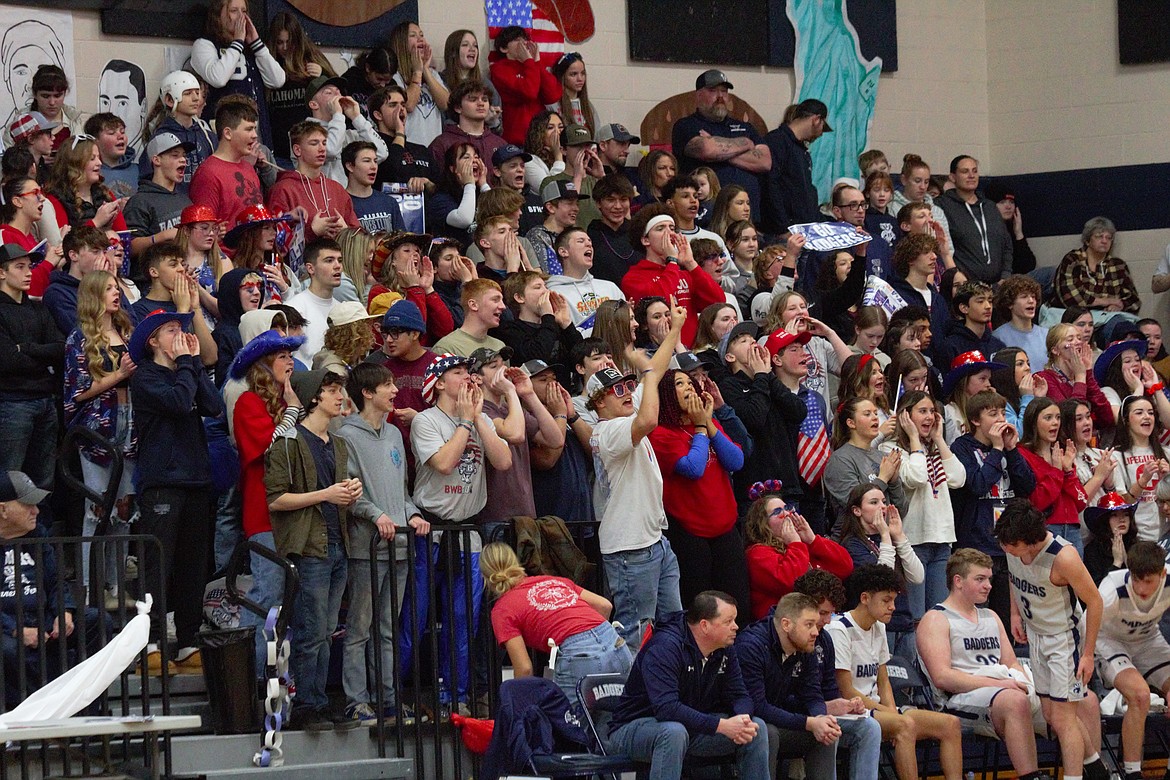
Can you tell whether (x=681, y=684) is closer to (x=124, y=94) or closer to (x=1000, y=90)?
(x=124, y=94)

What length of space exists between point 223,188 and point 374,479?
9.76 ft

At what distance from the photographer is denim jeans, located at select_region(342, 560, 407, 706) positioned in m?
7.91

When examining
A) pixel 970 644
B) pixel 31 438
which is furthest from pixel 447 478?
pixel 970 644

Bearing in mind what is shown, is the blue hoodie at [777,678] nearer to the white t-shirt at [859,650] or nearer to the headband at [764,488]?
the white t-shirt at [859,650]

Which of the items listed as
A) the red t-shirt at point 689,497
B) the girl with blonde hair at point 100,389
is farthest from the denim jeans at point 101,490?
the red t-shirt at point 689,497

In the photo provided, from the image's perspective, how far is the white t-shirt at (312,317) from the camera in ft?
30.0

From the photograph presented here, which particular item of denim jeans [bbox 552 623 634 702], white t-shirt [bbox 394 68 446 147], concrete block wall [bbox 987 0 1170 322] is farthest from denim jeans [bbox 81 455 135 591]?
concrete block wall [bbox 987 0 1170 322]

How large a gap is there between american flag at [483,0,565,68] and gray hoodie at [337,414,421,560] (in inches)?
257

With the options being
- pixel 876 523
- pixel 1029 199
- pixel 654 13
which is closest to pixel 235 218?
pixel 876 523

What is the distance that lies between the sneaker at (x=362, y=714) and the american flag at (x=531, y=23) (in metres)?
7.42

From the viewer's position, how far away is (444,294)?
34.1 ft

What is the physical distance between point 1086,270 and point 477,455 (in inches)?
302

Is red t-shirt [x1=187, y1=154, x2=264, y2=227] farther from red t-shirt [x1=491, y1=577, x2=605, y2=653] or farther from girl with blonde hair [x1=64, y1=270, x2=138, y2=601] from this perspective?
red t-shirt [x1=491, y1=577, x2=605, y2=653]

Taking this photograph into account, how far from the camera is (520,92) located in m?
13.5
